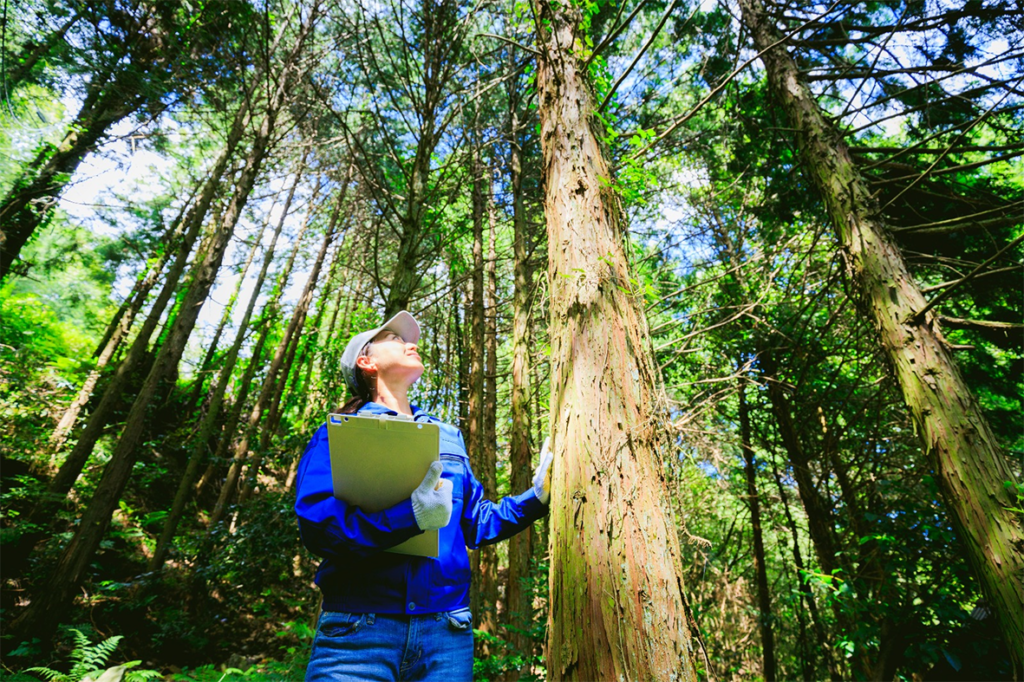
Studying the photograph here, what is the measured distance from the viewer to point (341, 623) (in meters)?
1.48

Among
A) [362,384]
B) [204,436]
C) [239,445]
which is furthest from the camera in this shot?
[239,445]

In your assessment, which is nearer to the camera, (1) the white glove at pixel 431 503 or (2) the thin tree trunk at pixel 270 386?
(1) the white glove at pixel 431 503

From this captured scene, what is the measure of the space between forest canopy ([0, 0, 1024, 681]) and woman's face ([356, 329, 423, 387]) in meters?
0.68

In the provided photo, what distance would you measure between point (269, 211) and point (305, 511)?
1311 centimetres

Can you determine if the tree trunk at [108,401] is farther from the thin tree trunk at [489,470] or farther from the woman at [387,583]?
the woman at [387,583]

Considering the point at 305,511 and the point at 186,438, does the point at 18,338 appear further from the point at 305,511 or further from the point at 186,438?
the point at 305,511

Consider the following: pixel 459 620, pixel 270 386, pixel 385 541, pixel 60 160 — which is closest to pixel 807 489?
pixel 459 620

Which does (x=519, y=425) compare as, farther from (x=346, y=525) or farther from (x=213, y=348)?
(x=213, y=348)

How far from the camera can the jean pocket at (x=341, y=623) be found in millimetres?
1462

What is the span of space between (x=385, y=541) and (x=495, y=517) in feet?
2.01

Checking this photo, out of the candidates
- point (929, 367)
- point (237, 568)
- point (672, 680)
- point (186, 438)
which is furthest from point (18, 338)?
point (929, 367)

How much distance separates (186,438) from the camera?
10.6 m

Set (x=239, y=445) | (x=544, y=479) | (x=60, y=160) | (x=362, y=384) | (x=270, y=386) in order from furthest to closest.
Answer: (x=270, y=386) → (x=239, y=445) → (x=60, y=160) → (x=362, y=384) → (x=544, y=479)

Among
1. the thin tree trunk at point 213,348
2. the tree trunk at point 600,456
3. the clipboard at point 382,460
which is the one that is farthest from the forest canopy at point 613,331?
the thin tree trunk at point 213,348
